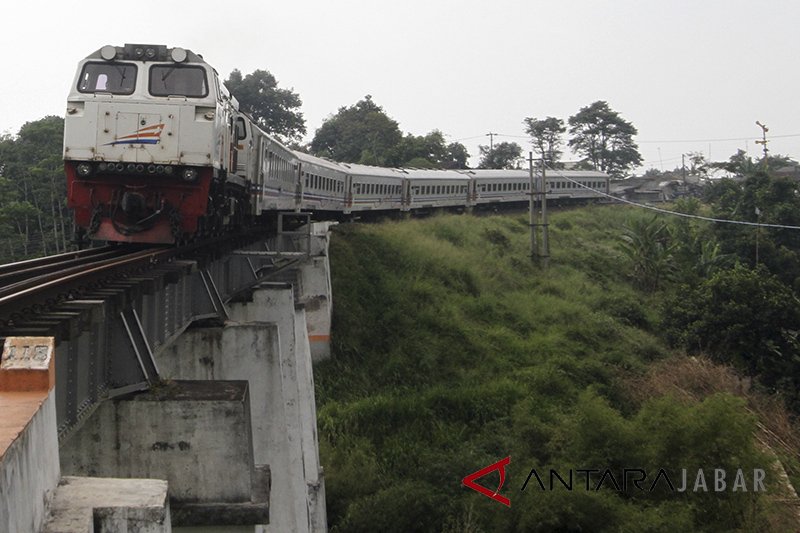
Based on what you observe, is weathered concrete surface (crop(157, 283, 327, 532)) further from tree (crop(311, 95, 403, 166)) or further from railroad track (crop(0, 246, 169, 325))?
tree (crop(311, 95, 403, 166))

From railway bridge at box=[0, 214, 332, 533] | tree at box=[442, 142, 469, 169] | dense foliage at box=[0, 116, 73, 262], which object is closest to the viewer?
railway bridge at box=[0, 214, 332, 533]

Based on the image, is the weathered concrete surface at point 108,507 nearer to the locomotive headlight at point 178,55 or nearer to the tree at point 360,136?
the locomotive headlight at point 178,55

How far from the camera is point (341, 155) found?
66125 millimetres

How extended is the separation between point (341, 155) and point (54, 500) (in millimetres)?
62929

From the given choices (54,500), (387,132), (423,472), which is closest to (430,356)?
(423,472)

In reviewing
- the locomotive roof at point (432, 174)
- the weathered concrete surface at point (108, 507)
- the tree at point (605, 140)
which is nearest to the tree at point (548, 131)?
the tree at point (605, 140)

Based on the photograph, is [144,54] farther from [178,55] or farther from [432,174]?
[432,174]

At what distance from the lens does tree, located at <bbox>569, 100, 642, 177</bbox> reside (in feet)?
269

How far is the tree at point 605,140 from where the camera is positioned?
82.1 metres

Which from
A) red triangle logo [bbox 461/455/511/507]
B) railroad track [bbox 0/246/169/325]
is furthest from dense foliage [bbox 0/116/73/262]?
railroad track [bbox 0/246/169/325]

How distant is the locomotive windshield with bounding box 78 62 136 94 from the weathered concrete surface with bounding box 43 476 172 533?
8980 millimetres

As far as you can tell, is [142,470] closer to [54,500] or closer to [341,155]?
[54,500]

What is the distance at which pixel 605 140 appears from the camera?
3275 inches

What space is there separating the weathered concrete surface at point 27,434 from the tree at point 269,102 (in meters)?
59.9
